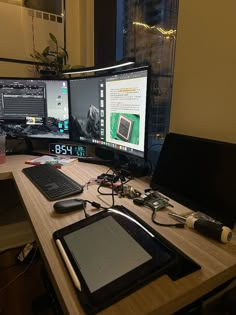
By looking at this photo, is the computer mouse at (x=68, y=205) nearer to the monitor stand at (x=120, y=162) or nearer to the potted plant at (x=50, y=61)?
the monitor stand at (x=120, y=162)

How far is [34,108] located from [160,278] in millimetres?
1444

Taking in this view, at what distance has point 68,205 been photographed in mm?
833

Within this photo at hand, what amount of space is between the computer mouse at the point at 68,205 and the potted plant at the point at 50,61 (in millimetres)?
1234

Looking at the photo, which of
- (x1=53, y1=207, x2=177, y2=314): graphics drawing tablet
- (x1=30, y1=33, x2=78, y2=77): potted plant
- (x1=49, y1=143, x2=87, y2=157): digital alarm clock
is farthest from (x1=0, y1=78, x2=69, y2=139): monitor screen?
(x1=53, y1=207, x2=177, y2=314): graphics drawing tablet

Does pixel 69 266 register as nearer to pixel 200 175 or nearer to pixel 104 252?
pixel 104 252

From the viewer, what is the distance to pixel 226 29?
85cm

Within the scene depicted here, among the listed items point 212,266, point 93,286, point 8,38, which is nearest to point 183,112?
point 212,266

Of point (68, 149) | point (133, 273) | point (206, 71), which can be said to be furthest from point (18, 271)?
point (206, 71)

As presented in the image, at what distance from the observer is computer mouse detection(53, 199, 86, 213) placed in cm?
82

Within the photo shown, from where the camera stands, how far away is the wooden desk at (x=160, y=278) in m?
0.47

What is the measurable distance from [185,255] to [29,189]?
0.73m

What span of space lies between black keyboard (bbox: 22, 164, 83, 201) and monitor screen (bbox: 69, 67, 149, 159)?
34 centimetres

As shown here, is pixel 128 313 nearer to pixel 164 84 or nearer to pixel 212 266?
pixel 212 266

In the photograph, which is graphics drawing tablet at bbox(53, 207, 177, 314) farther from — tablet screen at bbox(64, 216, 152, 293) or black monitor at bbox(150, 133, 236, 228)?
black monitor at bbox(150, 133, 236, 228)
